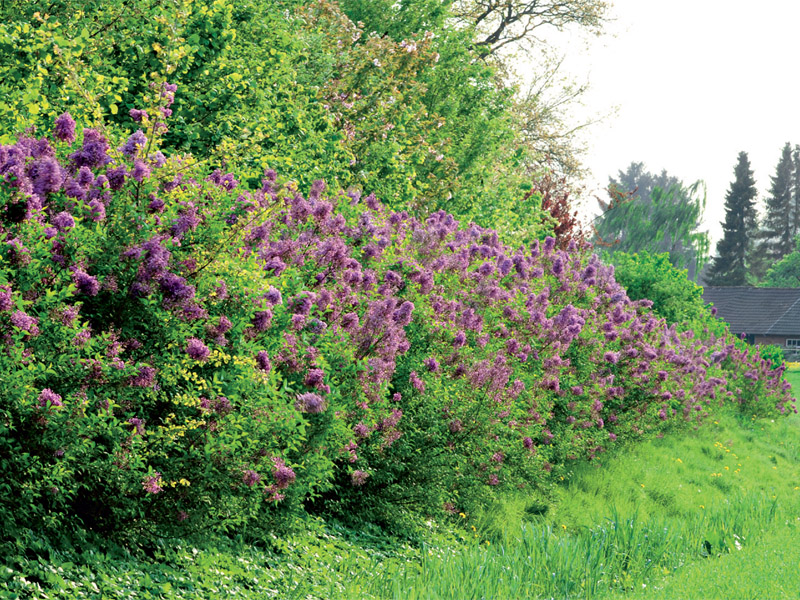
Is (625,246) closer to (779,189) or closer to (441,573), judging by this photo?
(779,189)

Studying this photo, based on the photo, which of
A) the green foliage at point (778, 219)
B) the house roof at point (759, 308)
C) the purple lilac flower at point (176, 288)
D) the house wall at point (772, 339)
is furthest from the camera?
the green foliage at point (778, 219)

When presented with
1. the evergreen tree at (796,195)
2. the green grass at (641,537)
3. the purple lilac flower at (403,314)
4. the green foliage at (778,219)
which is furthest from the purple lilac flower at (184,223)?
the evergreen tree at (796,195)

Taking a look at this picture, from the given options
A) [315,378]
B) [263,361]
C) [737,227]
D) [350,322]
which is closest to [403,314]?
[350,322]

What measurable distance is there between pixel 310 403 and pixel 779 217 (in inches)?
3188

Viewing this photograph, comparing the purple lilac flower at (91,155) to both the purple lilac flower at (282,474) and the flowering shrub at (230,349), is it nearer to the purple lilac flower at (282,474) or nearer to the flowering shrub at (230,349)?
the flowering shrub at (230,349)

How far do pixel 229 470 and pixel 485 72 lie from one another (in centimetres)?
1562

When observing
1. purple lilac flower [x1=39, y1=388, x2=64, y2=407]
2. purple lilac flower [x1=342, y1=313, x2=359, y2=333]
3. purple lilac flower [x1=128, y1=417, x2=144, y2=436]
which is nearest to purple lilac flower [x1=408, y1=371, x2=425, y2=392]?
purple lilac flower [x1=342, y1=313, x2=359, y2=333]

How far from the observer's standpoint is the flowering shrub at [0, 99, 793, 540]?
16.7ft

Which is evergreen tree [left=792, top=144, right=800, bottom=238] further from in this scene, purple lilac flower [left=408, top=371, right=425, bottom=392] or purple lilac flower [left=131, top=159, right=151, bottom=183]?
purple lilac flower [left=131, top=159, right=151, bottom=183]

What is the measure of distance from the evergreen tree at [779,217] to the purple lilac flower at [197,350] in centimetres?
7930

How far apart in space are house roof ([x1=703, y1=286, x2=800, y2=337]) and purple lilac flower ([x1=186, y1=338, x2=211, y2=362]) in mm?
56218

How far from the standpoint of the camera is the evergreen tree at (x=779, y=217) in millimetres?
78000

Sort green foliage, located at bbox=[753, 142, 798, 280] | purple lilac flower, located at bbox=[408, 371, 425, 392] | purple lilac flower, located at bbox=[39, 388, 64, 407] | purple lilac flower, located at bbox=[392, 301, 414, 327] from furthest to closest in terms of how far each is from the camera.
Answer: green foliage, located at bbox=[753, 142, 798, 280] → purple lilac flower, located at bbox=[408, 371, 425, 392] → purple lilac flower, located at bbox=[392, 301, 414, 327] → purple lilac flower, located at bbox=[39, 388, 64, 407]

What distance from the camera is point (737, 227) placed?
72125 millimetres
